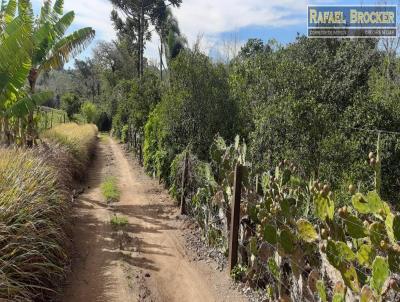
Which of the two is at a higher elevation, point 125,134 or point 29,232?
point 125,134

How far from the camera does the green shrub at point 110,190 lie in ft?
32.7

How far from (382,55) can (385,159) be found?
456 inches

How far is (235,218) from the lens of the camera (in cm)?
539

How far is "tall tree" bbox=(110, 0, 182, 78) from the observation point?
2927cm

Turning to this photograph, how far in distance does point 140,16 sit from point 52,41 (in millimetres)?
21182

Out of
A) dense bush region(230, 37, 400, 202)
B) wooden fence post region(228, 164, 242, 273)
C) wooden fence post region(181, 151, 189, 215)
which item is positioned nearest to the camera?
wooden fence post region(228, 164, 242, 273)

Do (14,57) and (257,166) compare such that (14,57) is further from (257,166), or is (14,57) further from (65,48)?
(257,166)

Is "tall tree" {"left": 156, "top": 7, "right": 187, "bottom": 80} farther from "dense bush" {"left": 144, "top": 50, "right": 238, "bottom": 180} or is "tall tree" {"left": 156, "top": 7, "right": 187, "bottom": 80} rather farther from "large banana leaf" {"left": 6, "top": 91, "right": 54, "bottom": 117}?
"large banana leaf" {"left": 6, "top": 91, "right": 54, "bottom": 117}

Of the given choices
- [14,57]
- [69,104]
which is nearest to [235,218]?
[14,57]

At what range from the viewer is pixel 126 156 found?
19.4 m

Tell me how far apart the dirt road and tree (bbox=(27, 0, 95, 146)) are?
3855mm

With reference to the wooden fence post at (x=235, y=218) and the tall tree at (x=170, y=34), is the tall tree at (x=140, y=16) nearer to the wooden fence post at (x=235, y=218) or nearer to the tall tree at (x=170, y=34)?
the tall tree at (x=170, y=34)
